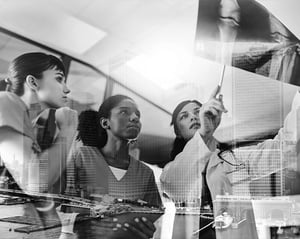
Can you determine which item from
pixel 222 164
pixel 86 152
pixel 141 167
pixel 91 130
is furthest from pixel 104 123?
pixel 222 164

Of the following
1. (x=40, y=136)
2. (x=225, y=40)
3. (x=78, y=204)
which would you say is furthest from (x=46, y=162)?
(x=225, y=40)

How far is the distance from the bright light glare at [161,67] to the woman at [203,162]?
0.50 ft

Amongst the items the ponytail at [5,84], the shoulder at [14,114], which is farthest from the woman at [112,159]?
the ponytail at [5,84]

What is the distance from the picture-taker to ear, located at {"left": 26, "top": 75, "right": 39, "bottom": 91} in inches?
67.2

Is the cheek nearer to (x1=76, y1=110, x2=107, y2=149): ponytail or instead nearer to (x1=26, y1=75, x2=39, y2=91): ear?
(x1=76, y1=110, x2=107, y2=149): ponytail

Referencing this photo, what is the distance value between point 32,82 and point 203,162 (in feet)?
3.46

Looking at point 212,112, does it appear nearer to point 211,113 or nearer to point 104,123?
point 211,113

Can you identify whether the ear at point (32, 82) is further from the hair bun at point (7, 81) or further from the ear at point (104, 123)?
the ear at point (104, 123)

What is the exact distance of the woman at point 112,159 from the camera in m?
1.62

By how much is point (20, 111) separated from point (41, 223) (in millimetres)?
648

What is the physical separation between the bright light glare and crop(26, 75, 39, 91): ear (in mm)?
540

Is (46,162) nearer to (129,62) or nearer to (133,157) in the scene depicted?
(133,157)

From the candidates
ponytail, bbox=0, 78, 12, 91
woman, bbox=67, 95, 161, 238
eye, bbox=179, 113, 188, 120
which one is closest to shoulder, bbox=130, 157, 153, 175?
woman, bbox=67, 95, 161, 238

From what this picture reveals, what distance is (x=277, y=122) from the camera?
1545 mm
